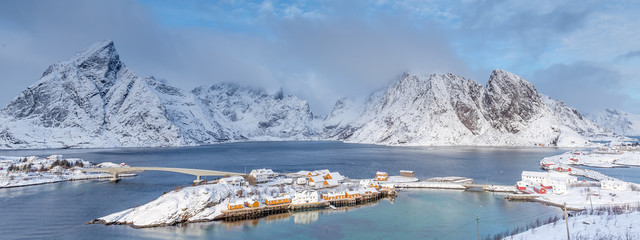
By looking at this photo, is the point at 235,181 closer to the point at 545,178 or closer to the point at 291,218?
the point at 291,218

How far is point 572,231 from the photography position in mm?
34406

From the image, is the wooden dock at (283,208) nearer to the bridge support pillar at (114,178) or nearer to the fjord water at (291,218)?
the fjord water at (291,218)

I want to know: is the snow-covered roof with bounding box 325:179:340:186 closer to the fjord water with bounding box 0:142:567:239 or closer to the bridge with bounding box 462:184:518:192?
the fjord water with bounding box 0:142:567:239

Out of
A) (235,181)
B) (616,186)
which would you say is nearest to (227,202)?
(235,181)

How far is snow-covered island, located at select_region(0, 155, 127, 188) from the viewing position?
81887 mm

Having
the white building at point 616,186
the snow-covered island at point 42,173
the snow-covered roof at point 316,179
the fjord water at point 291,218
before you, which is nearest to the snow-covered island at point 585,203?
the white building at point 616,186

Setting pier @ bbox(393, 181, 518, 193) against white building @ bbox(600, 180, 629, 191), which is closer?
white building @ bbox(600, 180, 629, 191)

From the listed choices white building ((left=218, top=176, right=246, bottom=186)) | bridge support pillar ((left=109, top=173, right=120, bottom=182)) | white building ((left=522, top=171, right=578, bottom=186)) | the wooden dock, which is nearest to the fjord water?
the wooden dock

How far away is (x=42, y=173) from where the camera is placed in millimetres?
92375

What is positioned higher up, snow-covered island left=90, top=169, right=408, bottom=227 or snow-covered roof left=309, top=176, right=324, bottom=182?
snow-covered roof left=309, top=176, right=324, bottom=182

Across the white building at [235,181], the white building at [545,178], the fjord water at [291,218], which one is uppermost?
the white building at [545,178]

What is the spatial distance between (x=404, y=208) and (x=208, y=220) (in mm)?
30407

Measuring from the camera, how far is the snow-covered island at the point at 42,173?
81.9 metres

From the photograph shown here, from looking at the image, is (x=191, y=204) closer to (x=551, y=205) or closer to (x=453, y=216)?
(x=453, y=216)
